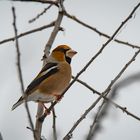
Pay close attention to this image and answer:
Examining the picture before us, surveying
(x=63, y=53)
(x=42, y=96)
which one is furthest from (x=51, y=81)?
(x=63, y=53)

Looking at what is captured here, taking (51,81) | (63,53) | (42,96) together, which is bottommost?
(42,96)

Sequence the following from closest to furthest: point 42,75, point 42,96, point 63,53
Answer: point 42,96 < point 42,75 < point 63,53

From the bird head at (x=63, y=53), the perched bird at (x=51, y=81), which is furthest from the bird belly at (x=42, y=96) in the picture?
the bird head at (x=63, y=53)

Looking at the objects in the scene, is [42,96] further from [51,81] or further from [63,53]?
[63,53]

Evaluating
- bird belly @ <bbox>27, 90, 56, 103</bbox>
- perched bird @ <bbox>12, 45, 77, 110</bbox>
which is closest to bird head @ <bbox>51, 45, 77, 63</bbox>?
perched bird @ <bbox>12, 45, 77, 110</bbox>

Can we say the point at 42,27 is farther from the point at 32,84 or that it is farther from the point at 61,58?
the point at 61,58

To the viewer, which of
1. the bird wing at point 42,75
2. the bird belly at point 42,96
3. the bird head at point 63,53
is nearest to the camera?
the bird belly at point 42,96

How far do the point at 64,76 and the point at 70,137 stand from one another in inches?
87.3

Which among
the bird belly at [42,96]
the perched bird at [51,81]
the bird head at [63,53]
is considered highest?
the bird head at [63,53]

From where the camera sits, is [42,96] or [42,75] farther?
[42,75]

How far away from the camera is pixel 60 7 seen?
125 inches

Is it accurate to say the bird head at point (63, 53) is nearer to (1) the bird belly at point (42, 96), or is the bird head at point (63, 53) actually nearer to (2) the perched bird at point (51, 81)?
(2) the perched bird at point (51, 81)

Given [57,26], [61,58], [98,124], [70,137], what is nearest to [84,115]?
[70,137]

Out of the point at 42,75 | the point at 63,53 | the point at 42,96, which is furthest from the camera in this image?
the point at 63,53
